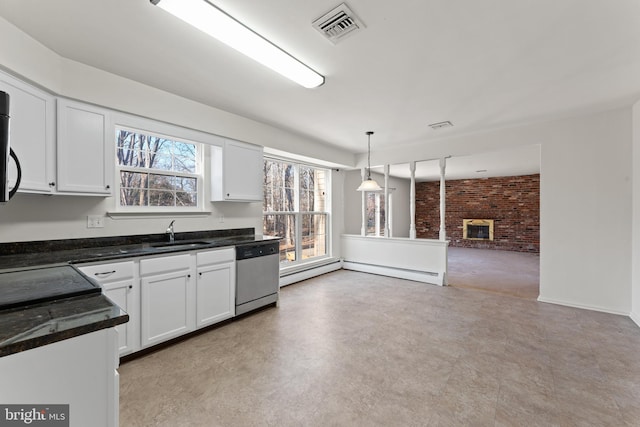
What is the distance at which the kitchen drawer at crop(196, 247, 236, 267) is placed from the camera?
9.34 feet

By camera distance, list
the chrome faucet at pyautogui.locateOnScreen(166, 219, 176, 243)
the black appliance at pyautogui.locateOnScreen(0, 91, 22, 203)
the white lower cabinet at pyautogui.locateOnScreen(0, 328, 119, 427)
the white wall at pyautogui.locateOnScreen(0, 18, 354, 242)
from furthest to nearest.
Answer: the chrome faucet at pyautogui.locateOnScreen(166, 219, 176, 243)
the white wall at pyautogui.locateOnScreen(0, 18, 354, 242)
the black appliance at pyautogui.locateOnScreen(0, 91, 22, 203)
the white lower cabinet at pyautogui.locateOnScreen(0, 328, 119, 427)

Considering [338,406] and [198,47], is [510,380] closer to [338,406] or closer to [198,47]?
[338,406]

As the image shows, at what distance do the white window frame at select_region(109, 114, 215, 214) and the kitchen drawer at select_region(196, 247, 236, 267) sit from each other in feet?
2.26

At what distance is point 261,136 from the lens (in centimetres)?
396

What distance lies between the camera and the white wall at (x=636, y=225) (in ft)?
10.2

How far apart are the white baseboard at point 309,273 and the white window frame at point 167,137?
1880 millimetres

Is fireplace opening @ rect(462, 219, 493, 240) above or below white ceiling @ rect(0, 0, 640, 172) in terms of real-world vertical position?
below

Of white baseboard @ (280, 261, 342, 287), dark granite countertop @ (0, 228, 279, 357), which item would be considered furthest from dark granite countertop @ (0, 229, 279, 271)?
white baseboard @ (280, 261, 342, 287)

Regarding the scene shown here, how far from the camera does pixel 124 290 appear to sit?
2.29 meters

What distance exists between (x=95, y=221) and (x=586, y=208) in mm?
5610

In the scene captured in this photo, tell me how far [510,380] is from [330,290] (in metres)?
2.64

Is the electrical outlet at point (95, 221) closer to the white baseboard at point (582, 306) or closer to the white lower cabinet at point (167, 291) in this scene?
the white lower cabinet at point (167, 291)

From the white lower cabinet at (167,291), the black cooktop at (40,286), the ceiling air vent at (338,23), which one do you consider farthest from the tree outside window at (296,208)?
the black cooktop at (40,286)

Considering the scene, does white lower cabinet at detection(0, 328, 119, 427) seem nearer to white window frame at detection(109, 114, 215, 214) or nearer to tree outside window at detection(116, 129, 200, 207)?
white window frame at detection(109, 114, 215, 214)
